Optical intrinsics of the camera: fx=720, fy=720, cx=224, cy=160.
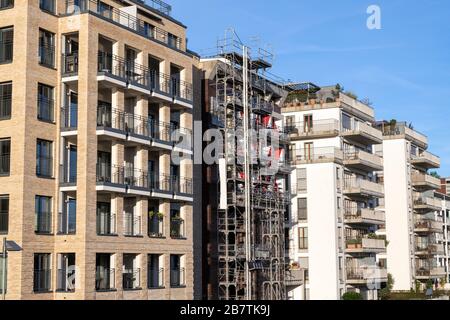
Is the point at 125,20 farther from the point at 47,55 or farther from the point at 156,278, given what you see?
the point at 156,278

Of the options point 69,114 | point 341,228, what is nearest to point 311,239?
point 341,228

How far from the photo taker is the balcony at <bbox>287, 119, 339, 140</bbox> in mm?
65375

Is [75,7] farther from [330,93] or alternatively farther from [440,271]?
[440,271]

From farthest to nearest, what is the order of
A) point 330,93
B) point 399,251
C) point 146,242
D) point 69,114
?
point 399,251
point 330,93
point 146,242
point 69,114

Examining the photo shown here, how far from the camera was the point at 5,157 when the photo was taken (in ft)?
118

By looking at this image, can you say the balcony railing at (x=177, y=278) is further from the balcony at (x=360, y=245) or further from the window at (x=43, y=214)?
the balcony at (x=360, y=245)

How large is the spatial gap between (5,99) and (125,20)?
9.96m

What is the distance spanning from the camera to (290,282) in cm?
5981

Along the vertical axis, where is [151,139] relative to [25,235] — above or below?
above

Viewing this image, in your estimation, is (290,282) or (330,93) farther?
(330,93)

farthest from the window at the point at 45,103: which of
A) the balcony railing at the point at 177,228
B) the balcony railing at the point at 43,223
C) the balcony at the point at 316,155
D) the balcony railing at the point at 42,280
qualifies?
the balcony at the point at 316,155

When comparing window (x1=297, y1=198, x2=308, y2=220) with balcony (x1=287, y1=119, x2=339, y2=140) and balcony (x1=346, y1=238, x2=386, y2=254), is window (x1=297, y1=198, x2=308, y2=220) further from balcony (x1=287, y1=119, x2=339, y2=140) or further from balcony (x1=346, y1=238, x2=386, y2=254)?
balcony (x1=287, y1=119, x2=339, y2=140)

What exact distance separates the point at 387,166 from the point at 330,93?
19.0 meters

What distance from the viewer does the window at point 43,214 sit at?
35.9 metres
